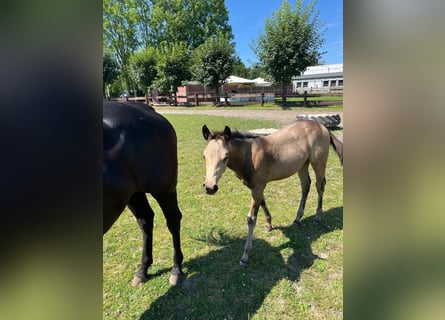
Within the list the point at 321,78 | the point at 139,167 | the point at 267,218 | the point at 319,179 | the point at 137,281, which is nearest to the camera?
the point at 139,167

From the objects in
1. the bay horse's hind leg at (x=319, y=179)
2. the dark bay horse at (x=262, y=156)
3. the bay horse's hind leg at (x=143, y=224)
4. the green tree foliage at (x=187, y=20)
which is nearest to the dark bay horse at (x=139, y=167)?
the bay horse's hind leg at (x=143, y=224)

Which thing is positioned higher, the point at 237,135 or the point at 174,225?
the point at 237,135

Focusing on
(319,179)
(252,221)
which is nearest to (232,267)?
(252,221)

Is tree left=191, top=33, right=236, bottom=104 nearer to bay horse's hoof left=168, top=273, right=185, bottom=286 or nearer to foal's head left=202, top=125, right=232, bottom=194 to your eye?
foal's head left=202, top=125, right=232, bottom=194

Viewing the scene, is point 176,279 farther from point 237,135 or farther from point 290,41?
point 290,41

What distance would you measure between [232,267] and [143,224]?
103cm

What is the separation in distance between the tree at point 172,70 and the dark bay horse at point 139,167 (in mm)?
23320

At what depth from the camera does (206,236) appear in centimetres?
341

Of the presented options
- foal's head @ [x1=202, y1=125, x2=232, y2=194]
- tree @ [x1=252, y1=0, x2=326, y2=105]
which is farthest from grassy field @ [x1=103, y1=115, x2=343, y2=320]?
tree @ [x1=252, y1=0, x2=326, y2=105]

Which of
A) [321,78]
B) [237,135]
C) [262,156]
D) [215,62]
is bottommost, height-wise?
[262,156]

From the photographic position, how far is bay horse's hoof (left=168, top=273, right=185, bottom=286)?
2.61 metres

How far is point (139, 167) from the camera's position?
1997 millimetres
